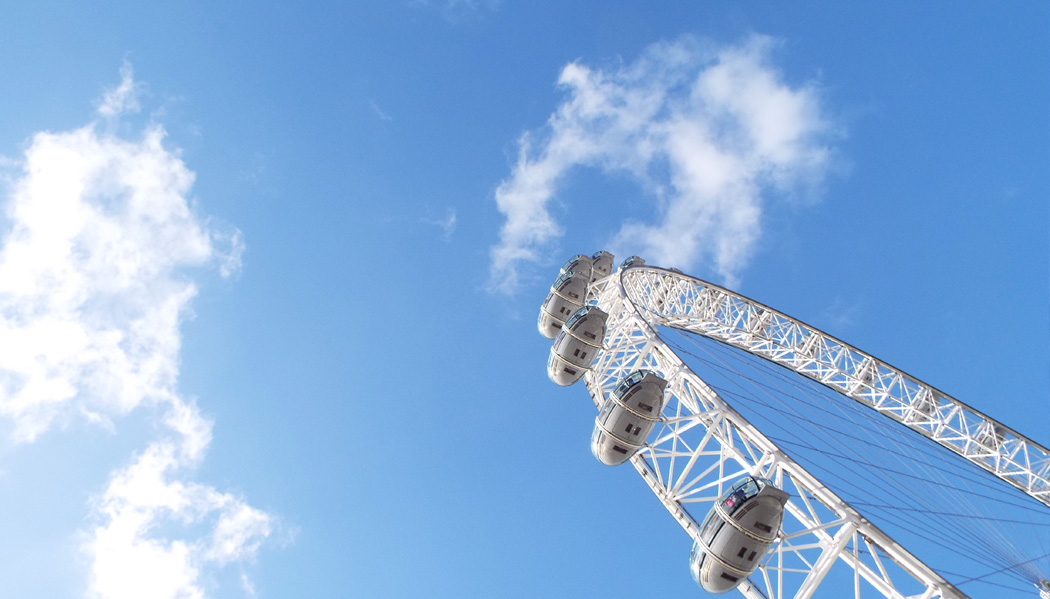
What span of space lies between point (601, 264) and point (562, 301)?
686 centimetres

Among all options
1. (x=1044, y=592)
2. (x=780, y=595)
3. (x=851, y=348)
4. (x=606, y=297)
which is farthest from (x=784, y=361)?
(x=780, y=595)

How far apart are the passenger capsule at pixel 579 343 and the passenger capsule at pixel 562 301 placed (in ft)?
14.2

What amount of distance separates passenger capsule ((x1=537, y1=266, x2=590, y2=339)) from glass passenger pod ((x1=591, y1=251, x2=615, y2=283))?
16.7 feet

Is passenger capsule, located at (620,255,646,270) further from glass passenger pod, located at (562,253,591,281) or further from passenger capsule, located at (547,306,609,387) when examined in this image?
passenger capsule, located at (547,306,609,387)

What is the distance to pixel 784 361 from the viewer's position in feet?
105

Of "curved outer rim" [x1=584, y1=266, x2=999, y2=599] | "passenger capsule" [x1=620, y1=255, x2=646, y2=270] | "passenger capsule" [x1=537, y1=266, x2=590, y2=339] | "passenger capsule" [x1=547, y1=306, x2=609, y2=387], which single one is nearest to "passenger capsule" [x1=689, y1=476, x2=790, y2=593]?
"curved outer rim" [x1=584, y1=266, x2=999, y2=599]

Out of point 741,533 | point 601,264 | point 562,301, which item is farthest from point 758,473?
point 601,264

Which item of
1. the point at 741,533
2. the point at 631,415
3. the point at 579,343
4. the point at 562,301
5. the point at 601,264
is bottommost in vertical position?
the point at 741,533

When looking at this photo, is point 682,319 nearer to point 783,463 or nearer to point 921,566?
point 783,463

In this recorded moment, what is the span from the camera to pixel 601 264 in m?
31.0

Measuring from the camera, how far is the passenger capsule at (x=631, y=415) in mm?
16438

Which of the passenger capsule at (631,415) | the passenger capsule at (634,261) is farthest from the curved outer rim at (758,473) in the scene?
the passenger capsule at (634,261)

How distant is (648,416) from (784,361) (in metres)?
18.7

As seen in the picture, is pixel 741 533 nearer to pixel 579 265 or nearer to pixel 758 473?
pixel 758 473
